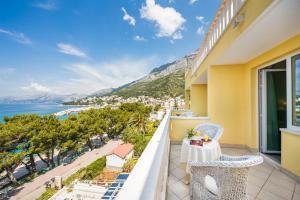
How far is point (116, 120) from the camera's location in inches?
1187

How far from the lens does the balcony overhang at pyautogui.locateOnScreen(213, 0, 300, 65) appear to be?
1632 mm

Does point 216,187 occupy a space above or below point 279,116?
below

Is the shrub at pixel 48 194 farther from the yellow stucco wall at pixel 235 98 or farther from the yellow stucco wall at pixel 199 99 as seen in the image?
the yellow stucco wall at pixel 235 98

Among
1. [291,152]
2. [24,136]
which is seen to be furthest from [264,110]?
[24,136]

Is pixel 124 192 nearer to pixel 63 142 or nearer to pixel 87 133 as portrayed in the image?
pixel 63 142

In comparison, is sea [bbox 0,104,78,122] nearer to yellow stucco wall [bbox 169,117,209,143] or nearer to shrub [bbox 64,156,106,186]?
shrub [bbox 64,156,106,186]

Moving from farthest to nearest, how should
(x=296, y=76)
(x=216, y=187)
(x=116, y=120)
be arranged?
(x=116, y=120) < (x=296, y=76) < (x=216, y=187)

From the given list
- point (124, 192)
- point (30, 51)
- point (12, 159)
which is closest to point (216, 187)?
point (124, 192)

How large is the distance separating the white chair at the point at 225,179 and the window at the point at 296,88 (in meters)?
2.00

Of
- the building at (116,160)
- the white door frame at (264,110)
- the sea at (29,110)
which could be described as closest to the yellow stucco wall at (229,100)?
the white door frame at (264,110)

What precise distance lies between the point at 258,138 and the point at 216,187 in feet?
10.1

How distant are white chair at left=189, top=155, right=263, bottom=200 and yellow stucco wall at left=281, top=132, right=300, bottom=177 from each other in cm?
175

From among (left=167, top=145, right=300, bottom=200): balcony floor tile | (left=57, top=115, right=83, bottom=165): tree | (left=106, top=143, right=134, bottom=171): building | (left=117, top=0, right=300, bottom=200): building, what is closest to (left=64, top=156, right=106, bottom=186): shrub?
(left=106, top=143, right=134, bottom=171): building

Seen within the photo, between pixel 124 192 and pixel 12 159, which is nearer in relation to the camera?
pixel 124 192
